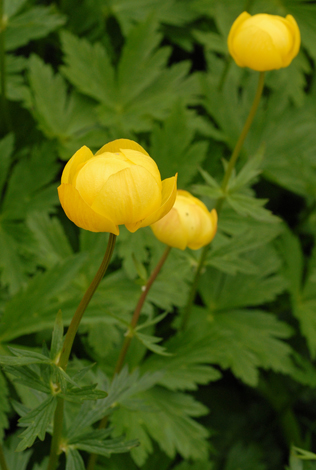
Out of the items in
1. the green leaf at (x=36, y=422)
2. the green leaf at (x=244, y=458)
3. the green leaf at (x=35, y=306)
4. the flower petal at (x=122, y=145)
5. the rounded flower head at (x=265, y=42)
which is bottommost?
the green leaf at (x=244, y=458)

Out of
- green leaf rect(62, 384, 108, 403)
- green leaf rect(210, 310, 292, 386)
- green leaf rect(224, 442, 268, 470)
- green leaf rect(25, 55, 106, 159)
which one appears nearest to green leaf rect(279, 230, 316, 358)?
green leaf rect(210, 310, 292, 386)

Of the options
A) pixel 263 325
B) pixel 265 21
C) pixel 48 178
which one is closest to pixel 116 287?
pixel 48 178

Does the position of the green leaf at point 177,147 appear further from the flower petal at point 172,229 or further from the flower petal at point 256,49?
the flower petal at point 172,229

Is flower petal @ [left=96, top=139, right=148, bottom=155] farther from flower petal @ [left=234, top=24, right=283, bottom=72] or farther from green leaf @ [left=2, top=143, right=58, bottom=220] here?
green leaf @ [left=2, top=143, right=58, bottom=220]

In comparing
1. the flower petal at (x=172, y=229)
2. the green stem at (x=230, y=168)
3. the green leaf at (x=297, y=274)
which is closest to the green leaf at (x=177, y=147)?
the green stem at (x=230, y=168)

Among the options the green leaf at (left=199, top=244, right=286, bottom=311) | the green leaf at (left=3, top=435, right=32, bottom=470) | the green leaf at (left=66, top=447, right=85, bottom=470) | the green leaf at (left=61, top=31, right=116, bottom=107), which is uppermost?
the green leaf at (left=61, top=31, right=116, bottom=107)

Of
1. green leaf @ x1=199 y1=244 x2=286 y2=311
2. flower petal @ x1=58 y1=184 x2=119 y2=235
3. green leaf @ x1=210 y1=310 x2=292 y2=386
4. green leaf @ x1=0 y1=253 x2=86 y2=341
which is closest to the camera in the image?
flower petal @ x1=58 y1=184 x2=119 y2=235

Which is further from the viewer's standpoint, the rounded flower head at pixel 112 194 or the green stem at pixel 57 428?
the green stem at pixel 57 428
